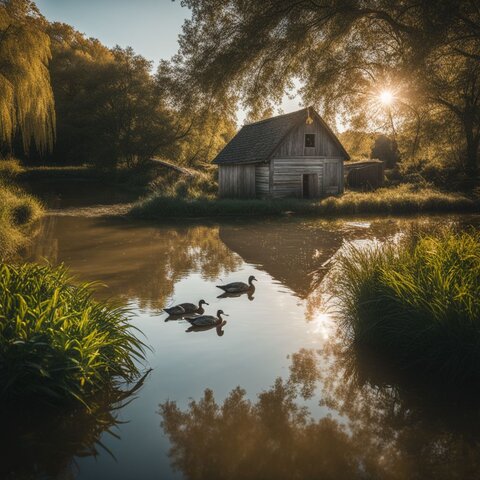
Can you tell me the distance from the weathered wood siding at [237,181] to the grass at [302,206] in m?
4.96

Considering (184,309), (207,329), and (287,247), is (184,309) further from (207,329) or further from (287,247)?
(287,247)

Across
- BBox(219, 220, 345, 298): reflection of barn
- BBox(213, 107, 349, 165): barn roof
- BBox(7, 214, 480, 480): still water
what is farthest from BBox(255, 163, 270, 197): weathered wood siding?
BBox(7, 214, 480, 480): still water

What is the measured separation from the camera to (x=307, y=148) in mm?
30375

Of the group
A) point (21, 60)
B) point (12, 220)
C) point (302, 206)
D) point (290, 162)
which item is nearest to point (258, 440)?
point (21, 60)

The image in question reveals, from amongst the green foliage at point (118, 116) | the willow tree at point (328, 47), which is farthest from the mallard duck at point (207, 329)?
the green foliage at point (118, 116)

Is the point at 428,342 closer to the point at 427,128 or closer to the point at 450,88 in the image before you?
the point at 450,88

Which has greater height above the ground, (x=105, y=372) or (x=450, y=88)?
(x=450, y=88)

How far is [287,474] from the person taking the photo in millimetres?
4105

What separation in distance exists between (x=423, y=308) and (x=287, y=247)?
388 inches

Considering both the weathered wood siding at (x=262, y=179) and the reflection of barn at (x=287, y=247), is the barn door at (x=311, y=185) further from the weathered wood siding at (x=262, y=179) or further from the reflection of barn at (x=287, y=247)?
the reflection of barn at (x=287, y=247)

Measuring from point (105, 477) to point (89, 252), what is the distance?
1135 centimetres

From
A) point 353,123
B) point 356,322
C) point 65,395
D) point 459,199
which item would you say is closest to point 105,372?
point 65,395

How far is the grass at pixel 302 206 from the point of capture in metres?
24.8

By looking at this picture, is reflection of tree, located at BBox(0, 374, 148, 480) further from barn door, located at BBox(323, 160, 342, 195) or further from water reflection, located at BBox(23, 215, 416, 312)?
barn door, located at BBox(323, 160, 342, 195)
